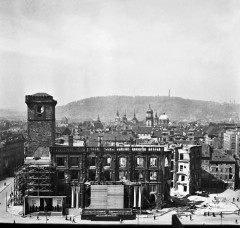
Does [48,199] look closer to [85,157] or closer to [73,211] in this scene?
[73,211]

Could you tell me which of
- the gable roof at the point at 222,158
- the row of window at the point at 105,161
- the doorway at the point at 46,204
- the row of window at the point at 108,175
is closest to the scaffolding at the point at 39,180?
the doorway at the point at 46,204

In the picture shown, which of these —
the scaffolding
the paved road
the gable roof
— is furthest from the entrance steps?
the gable roof

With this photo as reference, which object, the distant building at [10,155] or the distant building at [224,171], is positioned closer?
the distant building at [224,171]

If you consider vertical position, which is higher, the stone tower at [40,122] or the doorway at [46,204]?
the stone tower at [40,122]

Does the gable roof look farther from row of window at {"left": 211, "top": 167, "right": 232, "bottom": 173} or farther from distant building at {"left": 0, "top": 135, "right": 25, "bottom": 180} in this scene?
distant building at {"left": 0, "top": 135, "right": 25, "bottom": 180}

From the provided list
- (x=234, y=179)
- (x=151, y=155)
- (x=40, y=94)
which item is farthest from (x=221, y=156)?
(x=40, y=94)

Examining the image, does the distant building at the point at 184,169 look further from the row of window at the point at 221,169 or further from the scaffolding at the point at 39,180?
the scaffolding at the point at 39,180

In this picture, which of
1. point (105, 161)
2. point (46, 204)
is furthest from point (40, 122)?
point (46, 204)
